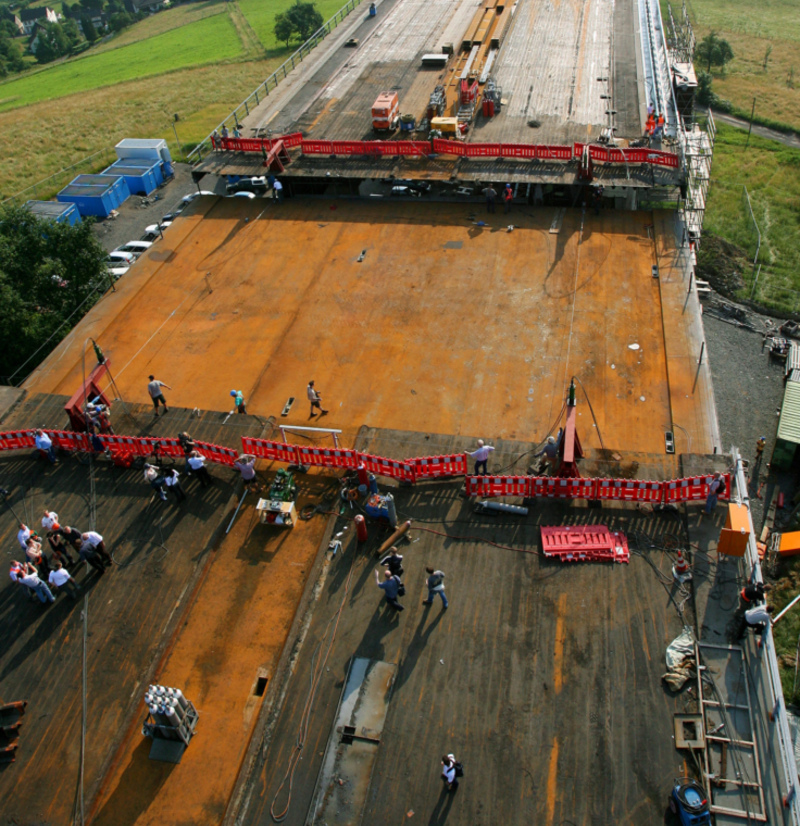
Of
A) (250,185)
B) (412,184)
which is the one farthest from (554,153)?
(250,185)

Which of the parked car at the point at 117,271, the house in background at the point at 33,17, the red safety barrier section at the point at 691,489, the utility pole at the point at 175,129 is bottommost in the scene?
the red safety barrier section at the point at 691,489

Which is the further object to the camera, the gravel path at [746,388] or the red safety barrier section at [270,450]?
the gravel path at [746,388]

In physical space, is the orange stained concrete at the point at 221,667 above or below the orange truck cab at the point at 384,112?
below

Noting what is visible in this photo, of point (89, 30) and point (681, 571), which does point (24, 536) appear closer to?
point (681, 571)

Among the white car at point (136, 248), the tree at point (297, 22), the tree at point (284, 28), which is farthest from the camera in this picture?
the tree at point (297, 22)

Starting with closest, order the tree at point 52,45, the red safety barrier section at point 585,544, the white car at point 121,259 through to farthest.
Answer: the red safety barrier section at point 585,544, the white car at point 121,259, the tree at point 52,45

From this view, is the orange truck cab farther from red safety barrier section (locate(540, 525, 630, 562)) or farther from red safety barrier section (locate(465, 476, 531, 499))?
red safety barrier section (locate(540, 525, 630, 562))

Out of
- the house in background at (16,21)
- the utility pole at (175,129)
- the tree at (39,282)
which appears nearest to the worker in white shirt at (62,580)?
the tree at (39,282)

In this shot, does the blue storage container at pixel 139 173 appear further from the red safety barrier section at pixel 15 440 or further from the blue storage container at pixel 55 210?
the red safety barrier section at pixel 15 440
